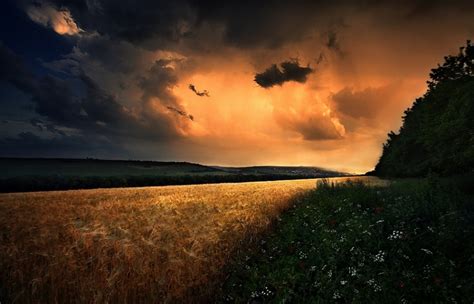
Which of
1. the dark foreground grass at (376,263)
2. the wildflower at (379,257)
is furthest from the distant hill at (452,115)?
the wildflower at (379,257)

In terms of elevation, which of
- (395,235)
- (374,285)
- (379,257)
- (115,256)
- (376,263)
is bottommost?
(115,256)

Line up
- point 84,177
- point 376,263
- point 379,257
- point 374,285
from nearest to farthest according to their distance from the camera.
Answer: point 374,285 → point 379,257 → point 376,263 → point 84,177

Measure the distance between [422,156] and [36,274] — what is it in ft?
171

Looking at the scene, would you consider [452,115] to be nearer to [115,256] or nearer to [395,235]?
[395,235]

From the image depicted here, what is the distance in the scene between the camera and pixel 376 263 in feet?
21.2

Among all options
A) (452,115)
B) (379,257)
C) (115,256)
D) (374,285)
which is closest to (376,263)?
(379,257)

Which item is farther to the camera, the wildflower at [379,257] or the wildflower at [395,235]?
the wildflower at [395,235]

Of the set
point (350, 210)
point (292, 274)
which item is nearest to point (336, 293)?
point (292, 274)

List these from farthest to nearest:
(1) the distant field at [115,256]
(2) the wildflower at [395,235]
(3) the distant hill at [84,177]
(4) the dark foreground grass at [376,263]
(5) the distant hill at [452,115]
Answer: (3) the distant hill at [84,177] < (5) the distant hill at [452,115] < (2) the wildflower at [395,235] < (1) the distant field at [115,256] < (4) the dark foreground grass at [376,263]

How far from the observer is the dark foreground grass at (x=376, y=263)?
547cm

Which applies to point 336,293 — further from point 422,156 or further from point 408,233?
point 422,156

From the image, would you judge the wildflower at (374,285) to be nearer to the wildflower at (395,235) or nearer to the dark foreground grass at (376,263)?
the dark foreground grass at (376,263)

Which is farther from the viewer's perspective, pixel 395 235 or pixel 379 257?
pixel 395 235

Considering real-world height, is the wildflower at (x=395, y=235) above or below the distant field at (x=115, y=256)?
above
